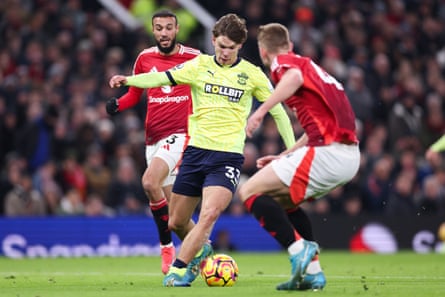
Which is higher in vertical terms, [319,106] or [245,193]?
[319,106]

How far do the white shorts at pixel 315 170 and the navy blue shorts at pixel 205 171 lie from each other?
1196 mm

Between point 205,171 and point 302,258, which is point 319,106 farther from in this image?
point 205,171

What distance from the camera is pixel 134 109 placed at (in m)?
21.5

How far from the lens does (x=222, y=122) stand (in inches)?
438

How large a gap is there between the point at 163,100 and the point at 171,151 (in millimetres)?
634

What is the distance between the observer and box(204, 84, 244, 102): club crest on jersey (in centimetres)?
1113

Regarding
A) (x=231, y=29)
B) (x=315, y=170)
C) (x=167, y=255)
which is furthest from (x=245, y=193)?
(x=167, y=255)

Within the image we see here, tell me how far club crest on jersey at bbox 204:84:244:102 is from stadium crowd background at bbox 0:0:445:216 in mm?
8195

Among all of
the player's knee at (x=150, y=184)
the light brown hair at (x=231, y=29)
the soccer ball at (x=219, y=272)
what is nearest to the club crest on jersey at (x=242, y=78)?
the light brown hair at (x=231, y=29)

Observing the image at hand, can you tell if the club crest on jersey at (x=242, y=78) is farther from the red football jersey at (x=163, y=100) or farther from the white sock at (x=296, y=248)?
the white sock at (x=296, y=248)

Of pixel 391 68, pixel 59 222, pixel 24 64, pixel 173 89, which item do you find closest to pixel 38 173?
pixel 59 222

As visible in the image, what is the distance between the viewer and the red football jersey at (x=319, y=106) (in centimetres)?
984

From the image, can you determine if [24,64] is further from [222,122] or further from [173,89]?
[222,122]

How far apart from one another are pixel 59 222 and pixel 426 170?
7.26 metres
